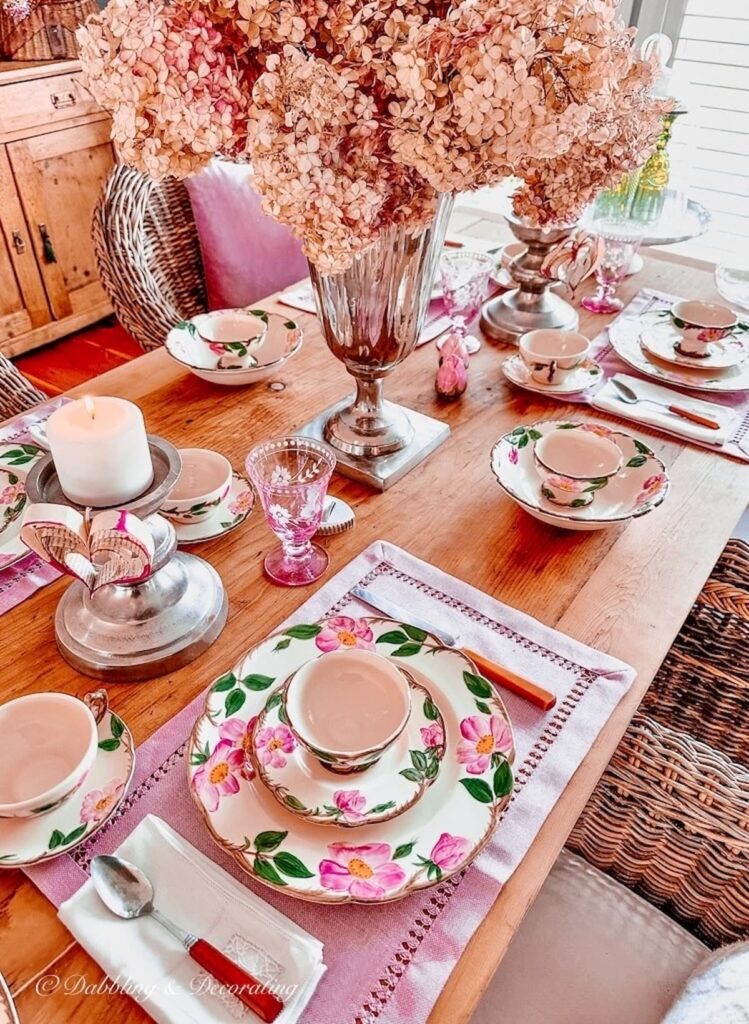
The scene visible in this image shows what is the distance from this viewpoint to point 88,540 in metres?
0.67

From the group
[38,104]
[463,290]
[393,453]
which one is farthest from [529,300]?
[38,104]

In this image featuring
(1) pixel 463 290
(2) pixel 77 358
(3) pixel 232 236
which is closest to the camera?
(1) pixel 463 290

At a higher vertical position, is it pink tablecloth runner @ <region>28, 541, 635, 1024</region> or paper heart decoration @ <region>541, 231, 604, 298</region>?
paper heart decoration @ <region>541, 231, 604, 298</region>

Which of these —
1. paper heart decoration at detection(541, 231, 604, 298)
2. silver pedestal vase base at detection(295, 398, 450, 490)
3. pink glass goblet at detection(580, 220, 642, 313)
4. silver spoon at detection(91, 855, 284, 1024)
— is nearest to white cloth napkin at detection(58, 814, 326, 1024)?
silver spoon at detection(91, 855, 284, 1024)

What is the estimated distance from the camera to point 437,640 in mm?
746

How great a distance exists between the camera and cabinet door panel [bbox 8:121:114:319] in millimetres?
2664

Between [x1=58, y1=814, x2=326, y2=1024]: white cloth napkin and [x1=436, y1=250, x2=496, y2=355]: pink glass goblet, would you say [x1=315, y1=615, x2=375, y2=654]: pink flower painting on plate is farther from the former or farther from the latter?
[x1=436, y1=250, x2=496, y2=355]: pink glass goblet

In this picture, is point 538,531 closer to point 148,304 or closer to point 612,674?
point 612,674

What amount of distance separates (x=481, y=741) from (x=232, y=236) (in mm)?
1472

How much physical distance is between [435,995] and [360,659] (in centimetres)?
26

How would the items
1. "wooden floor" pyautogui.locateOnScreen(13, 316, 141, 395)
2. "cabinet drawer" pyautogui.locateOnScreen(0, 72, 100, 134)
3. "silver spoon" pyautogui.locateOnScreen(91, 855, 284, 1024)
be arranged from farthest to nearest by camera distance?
"wooden floor" pyautogui.locateOnScreen(13, 316, 141, 395)
"cabinet drawer" pyautogui.locateOnScreen(0, 72, 100, 134)
"silver spoon" pyautogui.locateOnScreen(91, 855, 284, 1024)

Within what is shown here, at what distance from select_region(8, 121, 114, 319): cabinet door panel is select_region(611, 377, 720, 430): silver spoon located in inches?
91.1

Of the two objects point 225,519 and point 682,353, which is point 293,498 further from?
point 682,353

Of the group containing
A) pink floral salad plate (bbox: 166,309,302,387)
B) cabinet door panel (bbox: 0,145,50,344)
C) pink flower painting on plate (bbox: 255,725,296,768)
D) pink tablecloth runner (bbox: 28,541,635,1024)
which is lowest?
cabinet door panel (bbox: 0,145,50,344)
